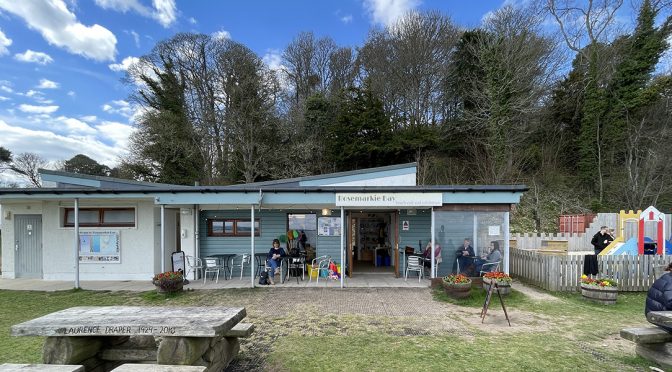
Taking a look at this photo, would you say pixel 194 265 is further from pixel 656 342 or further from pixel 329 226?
pixel 656 342

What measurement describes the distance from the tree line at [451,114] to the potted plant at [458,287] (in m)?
13.7

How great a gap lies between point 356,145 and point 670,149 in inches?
695

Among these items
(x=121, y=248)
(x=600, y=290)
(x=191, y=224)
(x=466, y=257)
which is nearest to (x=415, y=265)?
(x=466, y=257)

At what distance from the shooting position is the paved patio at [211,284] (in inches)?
382

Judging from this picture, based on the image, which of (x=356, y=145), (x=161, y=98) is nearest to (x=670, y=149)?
(x=356, y=145)

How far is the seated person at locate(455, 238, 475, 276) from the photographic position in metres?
9.63

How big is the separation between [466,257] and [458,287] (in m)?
1.87

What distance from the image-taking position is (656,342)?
4477 millimetres

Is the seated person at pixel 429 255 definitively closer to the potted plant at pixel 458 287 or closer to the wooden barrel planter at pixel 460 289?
the potted plant at pixel 458 287

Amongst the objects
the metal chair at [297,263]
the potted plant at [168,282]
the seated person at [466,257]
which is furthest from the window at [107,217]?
the seated person at [466,257]

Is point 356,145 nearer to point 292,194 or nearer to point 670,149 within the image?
point 292,194

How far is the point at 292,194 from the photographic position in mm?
9594

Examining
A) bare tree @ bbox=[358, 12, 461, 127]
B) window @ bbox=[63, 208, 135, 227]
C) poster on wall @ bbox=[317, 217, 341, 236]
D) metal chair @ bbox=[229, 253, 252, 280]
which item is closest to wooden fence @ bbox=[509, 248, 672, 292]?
poster on wall @ bbox=[317, 217, 341, 236]

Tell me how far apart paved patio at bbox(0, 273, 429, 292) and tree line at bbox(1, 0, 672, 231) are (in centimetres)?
1275
